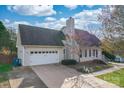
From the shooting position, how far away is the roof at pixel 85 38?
11532 mm

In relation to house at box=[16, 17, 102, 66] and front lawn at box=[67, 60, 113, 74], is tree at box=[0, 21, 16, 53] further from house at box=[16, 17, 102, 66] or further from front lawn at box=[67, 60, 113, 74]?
front lawn at box=[67, 60, 113, 74]

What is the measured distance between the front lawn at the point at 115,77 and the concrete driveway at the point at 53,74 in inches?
61.4

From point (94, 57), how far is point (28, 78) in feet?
20.2

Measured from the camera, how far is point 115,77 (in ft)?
32.1

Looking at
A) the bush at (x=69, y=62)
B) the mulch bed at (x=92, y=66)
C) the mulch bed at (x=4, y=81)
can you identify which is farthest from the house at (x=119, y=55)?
the mulch bed at (x=4, y=81)

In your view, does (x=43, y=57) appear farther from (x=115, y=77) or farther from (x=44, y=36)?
(x=115, y=77)

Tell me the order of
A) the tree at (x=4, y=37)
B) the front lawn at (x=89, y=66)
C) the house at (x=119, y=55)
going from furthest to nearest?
the tree at (x=4, y=37), the front lawn at (x=89, y=66), the house at (x=119, y=55)

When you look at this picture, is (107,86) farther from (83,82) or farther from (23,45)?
(23,45)

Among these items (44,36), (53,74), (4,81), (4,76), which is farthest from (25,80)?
(44,36)

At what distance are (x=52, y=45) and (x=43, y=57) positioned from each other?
1.44m

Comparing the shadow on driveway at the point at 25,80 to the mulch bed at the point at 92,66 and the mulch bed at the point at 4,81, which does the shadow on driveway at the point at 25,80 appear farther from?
the mulch bed at the point at 92,66

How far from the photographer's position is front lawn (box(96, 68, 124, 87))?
9211mm

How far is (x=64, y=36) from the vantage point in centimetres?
1380

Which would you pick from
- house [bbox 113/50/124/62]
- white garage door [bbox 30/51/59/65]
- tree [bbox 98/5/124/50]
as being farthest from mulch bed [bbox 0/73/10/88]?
house [bbox 113/50/124/62]
